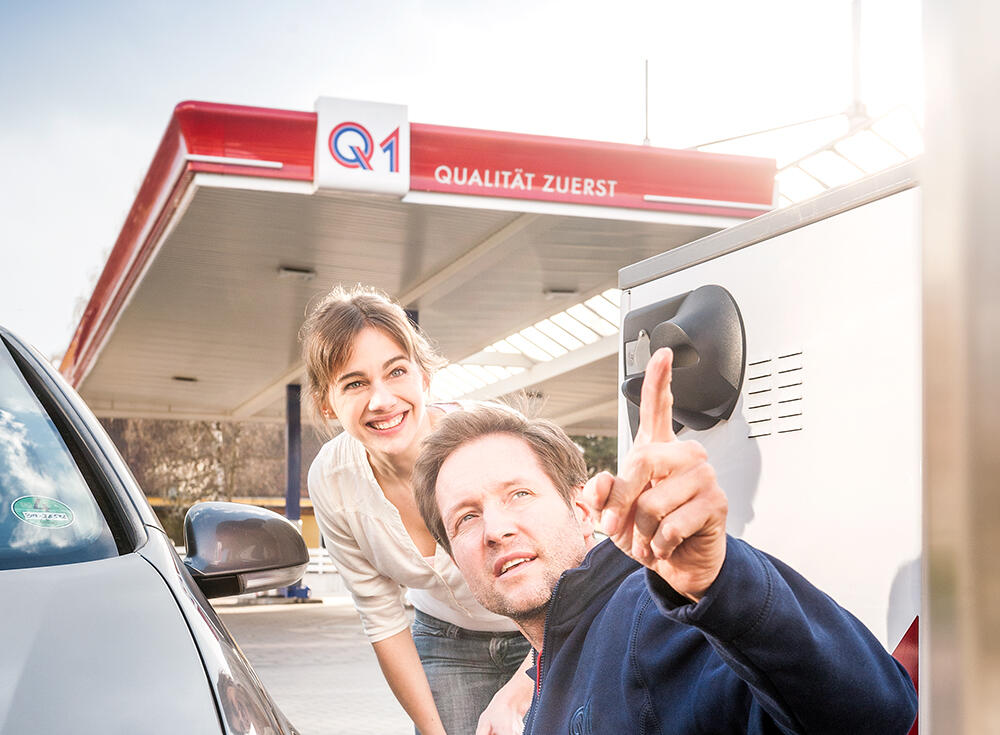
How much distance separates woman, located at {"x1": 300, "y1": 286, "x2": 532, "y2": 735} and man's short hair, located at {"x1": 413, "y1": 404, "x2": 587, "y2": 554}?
0.29 meters

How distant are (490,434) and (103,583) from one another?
4.15 ft

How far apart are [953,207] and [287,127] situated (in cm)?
786

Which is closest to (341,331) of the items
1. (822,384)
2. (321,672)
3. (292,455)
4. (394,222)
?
(822,384)

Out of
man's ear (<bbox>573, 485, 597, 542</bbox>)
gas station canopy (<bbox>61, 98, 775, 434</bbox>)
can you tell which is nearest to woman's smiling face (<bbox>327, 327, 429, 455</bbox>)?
man's ear (<bbox>573, 485, 597, 542</bbox>)

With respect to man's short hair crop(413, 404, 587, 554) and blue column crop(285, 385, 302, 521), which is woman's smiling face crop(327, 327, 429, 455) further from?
blue column crop(285, 385, 302, 521)

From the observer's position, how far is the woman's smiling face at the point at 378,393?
9.47 feet

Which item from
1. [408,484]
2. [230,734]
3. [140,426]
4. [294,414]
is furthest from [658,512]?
[140,426]

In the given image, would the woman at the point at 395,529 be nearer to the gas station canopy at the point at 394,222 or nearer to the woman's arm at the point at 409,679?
the woman's arm at the point at 409,679

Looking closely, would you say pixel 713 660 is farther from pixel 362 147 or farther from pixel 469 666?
pixel 362 147

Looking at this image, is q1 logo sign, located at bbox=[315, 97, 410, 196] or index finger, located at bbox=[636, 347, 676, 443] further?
q1 logo sign, located at bbox=[315, 97, 410, 196]

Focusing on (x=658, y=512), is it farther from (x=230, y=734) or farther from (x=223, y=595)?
(x=223, y=595)

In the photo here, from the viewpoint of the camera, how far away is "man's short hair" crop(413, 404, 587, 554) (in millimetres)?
2521

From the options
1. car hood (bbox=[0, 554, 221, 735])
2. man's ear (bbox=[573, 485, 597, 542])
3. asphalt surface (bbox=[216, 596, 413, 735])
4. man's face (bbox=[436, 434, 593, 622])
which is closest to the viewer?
car hood (bbox=[0, 554, 221, 735])

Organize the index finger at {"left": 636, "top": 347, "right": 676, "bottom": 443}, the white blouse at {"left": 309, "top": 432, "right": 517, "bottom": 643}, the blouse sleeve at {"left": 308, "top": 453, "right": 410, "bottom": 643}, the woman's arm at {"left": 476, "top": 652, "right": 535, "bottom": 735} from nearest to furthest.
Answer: the index finger at {"left": 636, "top": 347, "right": 676, "bottom": 443} < the woman's arm at {"left": 476, "top": 652, "right": 535, "bottom": 735} < the white blouse at {"left": 309, "top": 432, "right": 517, "bottom": 643} < the blouse sleeve at {"left": 308, "top": 453, "right": 410, "bottom": 643}
